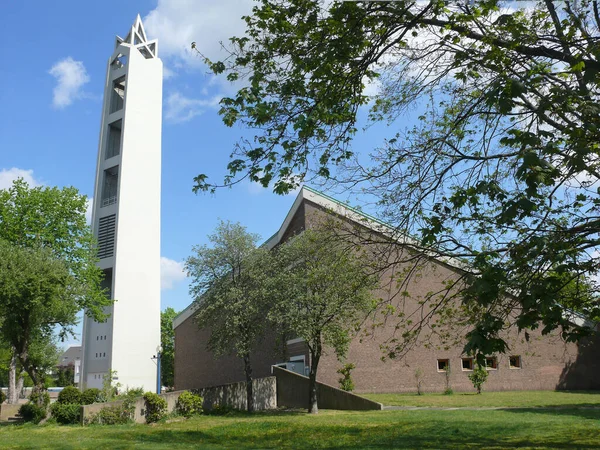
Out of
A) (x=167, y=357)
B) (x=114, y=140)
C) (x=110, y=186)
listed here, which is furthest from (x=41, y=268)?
(x=167, y=357)

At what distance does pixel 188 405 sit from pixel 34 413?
22.8 feet

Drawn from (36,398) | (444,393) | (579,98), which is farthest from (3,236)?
(579,98)

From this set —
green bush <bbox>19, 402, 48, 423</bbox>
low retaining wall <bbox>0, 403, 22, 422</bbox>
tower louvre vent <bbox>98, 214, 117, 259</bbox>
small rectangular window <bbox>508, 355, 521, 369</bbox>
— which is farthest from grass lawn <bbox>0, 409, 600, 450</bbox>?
tower louvre vent <bbox>98, 214, 117, 259</bbox>

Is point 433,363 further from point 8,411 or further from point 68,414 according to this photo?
point 8,411

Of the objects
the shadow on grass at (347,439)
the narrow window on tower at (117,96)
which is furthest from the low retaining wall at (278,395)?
the narrow window on tower at (117,96)

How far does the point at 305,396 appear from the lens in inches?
1167

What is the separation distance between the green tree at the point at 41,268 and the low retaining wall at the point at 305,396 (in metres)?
12.3

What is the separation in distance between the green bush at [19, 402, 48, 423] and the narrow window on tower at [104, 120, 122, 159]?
3539cm

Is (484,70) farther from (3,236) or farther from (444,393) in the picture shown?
(3,236)

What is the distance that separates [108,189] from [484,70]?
52.9 metres

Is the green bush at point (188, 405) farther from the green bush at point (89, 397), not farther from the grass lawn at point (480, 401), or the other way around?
the grass lawn at point (480, 401)

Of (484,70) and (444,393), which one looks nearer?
(484,70)

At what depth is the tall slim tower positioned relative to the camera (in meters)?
51.1

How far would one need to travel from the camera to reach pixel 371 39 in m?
9.96
